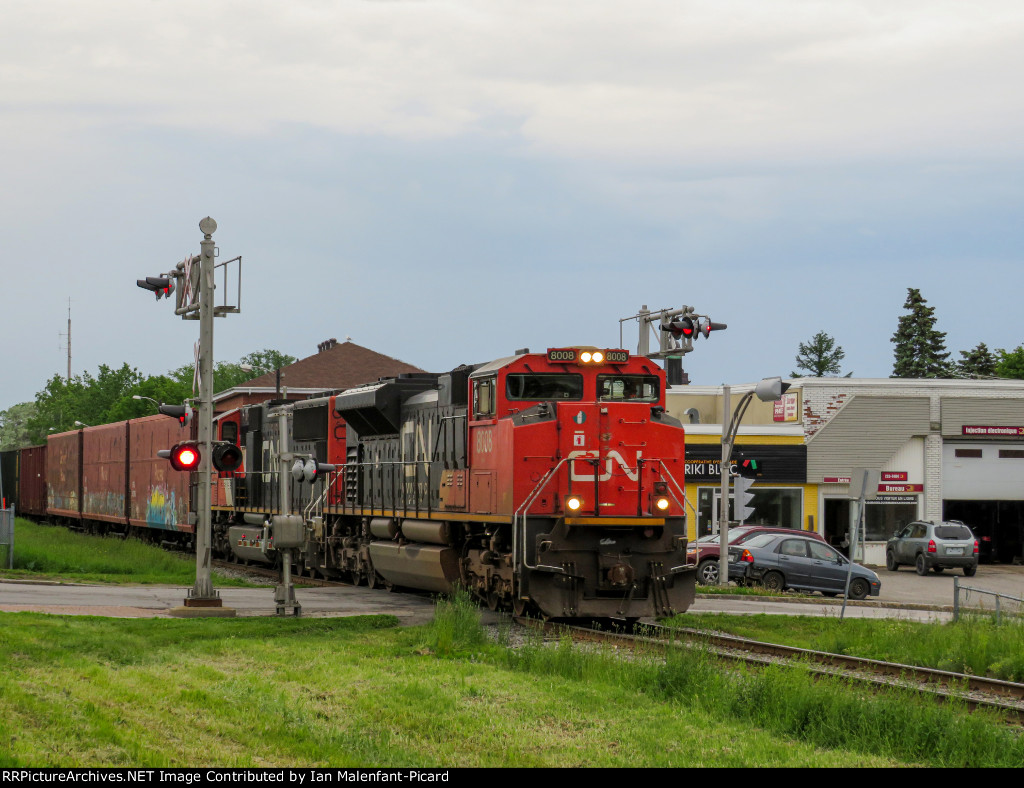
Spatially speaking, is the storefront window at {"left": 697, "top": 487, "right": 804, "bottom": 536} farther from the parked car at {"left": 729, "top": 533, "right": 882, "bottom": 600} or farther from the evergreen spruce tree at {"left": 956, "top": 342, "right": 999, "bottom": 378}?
the evergreen spruce tree at {"left": 956, "top": 342, "right": 999, "bottom": 378}

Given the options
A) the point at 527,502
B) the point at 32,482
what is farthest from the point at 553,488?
the point at 32,482

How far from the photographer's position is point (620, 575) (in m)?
16.9

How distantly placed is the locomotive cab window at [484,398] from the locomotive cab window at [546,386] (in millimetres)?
410

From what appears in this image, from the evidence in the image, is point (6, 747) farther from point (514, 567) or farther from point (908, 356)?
point (908, 356)

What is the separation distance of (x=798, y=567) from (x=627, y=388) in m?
12.7

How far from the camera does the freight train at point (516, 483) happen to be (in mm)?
17094

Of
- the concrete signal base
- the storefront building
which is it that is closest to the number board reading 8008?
the concrete signal base

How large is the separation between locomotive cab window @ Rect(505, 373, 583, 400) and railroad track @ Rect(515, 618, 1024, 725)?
3257 millimetres

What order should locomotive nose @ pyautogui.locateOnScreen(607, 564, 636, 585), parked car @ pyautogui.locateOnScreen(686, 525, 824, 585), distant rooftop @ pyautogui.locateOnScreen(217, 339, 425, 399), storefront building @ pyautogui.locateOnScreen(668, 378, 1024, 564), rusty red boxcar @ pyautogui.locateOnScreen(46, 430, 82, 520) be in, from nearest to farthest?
locomotive nose @ pyautogui.locateOnScreen(607, 564, 636, 585)
parked car @ pyautogui.locateOnScreen(686, 525, 824, 585)
storefront building @ pyautogui.locateOnScreen(668, 378, 1024, 564)
rusty red boxcar @ pyautogui.locateOnScreen(46, 430, 82, 520)
distant rooftop @ pyautogui.locateOnScreen(217, 339, 425, 399)

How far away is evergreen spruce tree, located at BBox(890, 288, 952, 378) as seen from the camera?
91062 millimetres

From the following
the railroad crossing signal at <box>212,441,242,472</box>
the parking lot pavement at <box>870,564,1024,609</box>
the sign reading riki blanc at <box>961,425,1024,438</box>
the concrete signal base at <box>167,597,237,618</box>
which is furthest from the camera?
the sign reading riki blanc at <box>961,425,1024,438</box>

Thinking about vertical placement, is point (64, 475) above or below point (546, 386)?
below

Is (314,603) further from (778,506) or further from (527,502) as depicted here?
(778,506)
